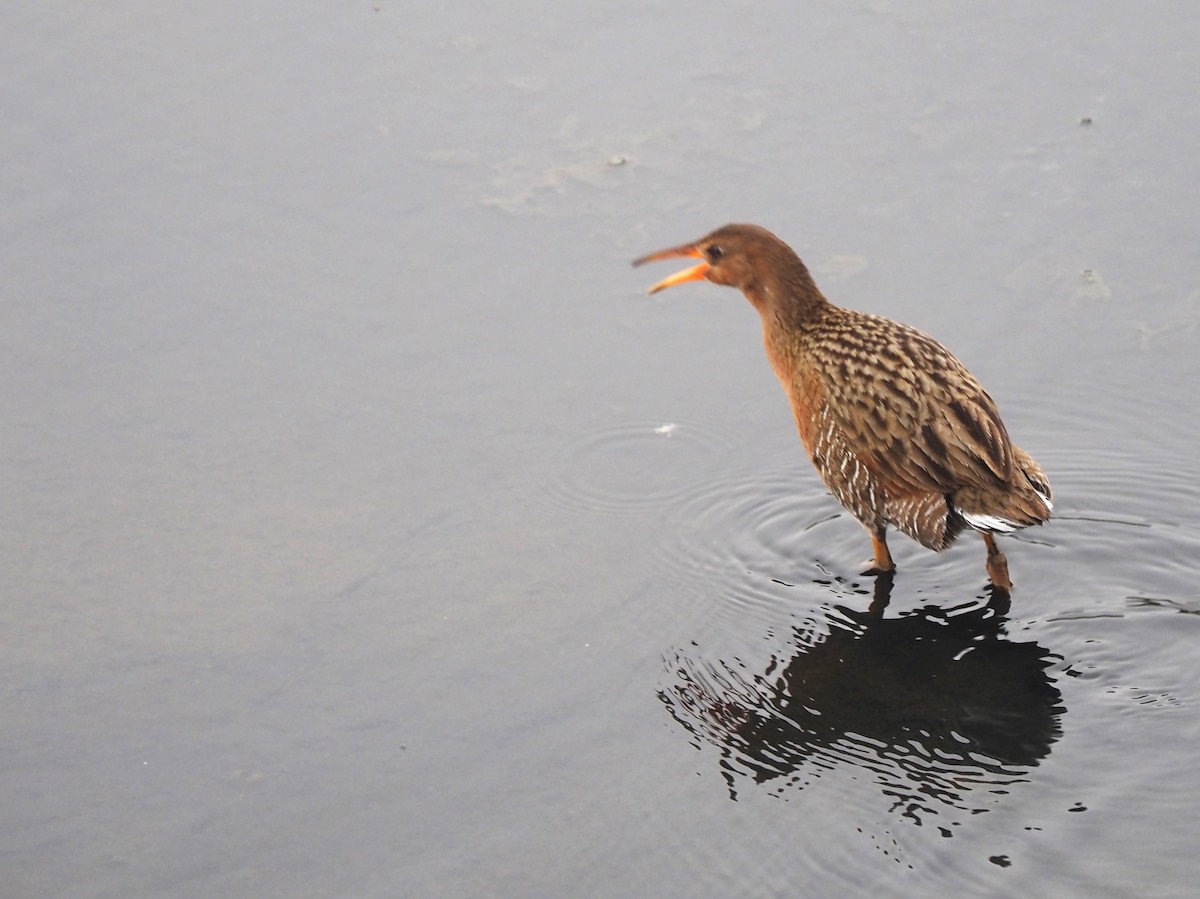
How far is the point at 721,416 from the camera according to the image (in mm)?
6324

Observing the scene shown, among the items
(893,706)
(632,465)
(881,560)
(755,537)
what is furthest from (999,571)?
(632,465)

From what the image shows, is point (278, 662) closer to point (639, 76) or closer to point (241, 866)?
point (241, 866)

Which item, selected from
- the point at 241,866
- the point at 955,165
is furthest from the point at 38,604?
the point at 955,165

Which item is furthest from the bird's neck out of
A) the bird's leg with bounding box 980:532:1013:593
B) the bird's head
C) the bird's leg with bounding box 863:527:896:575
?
the bird's leg with bounding box 980:532:1013:593

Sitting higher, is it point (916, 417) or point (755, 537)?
point (916, 417)

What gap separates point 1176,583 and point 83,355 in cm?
452

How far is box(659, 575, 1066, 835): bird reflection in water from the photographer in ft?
15.0

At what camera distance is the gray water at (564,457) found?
441cm

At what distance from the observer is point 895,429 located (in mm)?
5348

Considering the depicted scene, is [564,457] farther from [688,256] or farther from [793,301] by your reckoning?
[793,301]

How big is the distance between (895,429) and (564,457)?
1396mm

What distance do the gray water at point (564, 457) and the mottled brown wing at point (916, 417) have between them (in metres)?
0.52

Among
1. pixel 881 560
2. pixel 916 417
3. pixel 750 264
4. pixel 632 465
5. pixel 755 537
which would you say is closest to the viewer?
pixel 916 417

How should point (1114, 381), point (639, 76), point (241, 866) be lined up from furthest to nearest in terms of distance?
point (639, 76) < point (1114, 381) < point (241, 866)
